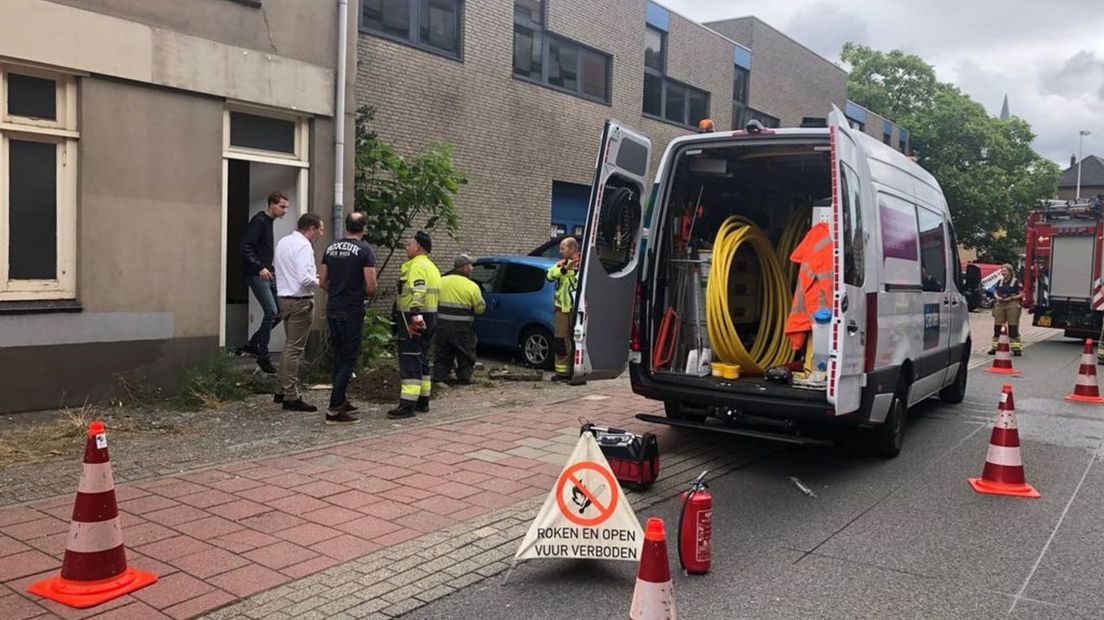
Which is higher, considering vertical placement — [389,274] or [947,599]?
[389,274]

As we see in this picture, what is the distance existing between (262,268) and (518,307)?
12.9 feet

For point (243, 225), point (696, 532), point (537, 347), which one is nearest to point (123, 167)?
point (243, 225)

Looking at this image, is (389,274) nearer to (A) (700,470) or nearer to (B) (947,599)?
(A) (700,470)

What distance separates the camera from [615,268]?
693 cm

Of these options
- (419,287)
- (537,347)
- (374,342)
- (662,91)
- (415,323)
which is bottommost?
(537,347)

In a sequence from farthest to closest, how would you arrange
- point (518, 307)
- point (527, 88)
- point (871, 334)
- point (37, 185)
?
point (527, 88) → point (518, 307) → point (37, 185) → point (871, 334)

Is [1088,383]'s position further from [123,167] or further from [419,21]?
[123,167]

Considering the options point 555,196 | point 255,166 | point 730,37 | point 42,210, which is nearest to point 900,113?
point 730,37

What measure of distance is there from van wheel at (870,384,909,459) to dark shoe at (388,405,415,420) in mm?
4150

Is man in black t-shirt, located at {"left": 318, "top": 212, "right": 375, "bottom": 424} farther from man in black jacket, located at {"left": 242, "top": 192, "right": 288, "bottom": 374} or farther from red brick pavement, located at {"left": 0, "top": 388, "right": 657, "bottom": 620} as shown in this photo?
man in black jacket, located at {"left": 242, "top": 192, "right": 288, "bottom": 374}

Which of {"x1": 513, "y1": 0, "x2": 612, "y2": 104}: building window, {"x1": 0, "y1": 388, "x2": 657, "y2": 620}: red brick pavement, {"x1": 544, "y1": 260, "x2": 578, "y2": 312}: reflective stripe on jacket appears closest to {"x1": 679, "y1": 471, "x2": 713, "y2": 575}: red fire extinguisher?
{"x1": 0, "y1": 388, "x2": 657, "y2": 620}: red brick pavement

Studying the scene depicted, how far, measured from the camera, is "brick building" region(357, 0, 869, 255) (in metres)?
13.9

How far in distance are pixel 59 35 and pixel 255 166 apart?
9.95ft

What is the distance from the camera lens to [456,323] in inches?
390
